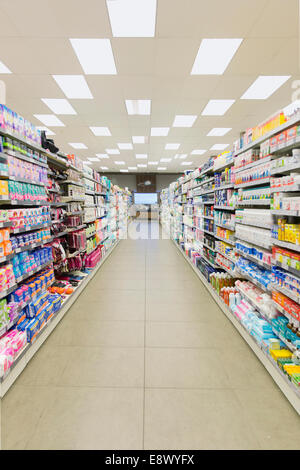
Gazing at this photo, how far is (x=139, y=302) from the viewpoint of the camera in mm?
3537

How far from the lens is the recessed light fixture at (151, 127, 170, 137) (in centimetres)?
772

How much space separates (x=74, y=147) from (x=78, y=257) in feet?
25.1

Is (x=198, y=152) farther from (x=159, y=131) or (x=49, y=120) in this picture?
(x=49, y=120)

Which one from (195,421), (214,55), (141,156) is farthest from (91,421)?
(141,156)

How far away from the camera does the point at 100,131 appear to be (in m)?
8.00

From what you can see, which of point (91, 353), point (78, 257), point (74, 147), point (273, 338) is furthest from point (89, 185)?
point (74, 147)

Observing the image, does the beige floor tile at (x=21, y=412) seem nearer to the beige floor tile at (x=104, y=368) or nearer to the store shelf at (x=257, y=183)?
the beige floor tile at (x=104, y=368)

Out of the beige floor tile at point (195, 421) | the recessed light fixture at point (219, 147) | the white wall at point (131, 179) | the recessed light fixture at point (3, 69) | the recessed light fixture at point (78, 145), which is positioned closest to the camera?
the beige floor tile at point (195, 421)

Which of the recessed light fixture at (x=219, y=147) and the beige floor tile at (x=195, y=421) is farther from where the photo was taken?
the recessed light fixture at (x=219, y=147)

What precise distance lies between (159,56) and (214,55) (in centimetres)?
92

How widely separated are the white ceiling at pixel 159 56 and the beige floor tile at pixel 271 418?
4.20 m

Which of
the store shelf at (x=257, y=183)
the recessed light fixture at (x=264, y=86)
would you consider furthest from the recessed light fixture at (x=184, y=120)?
the store shelf at (x=257, y=183)

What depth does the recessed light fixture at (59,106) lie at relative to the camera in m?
5.55
